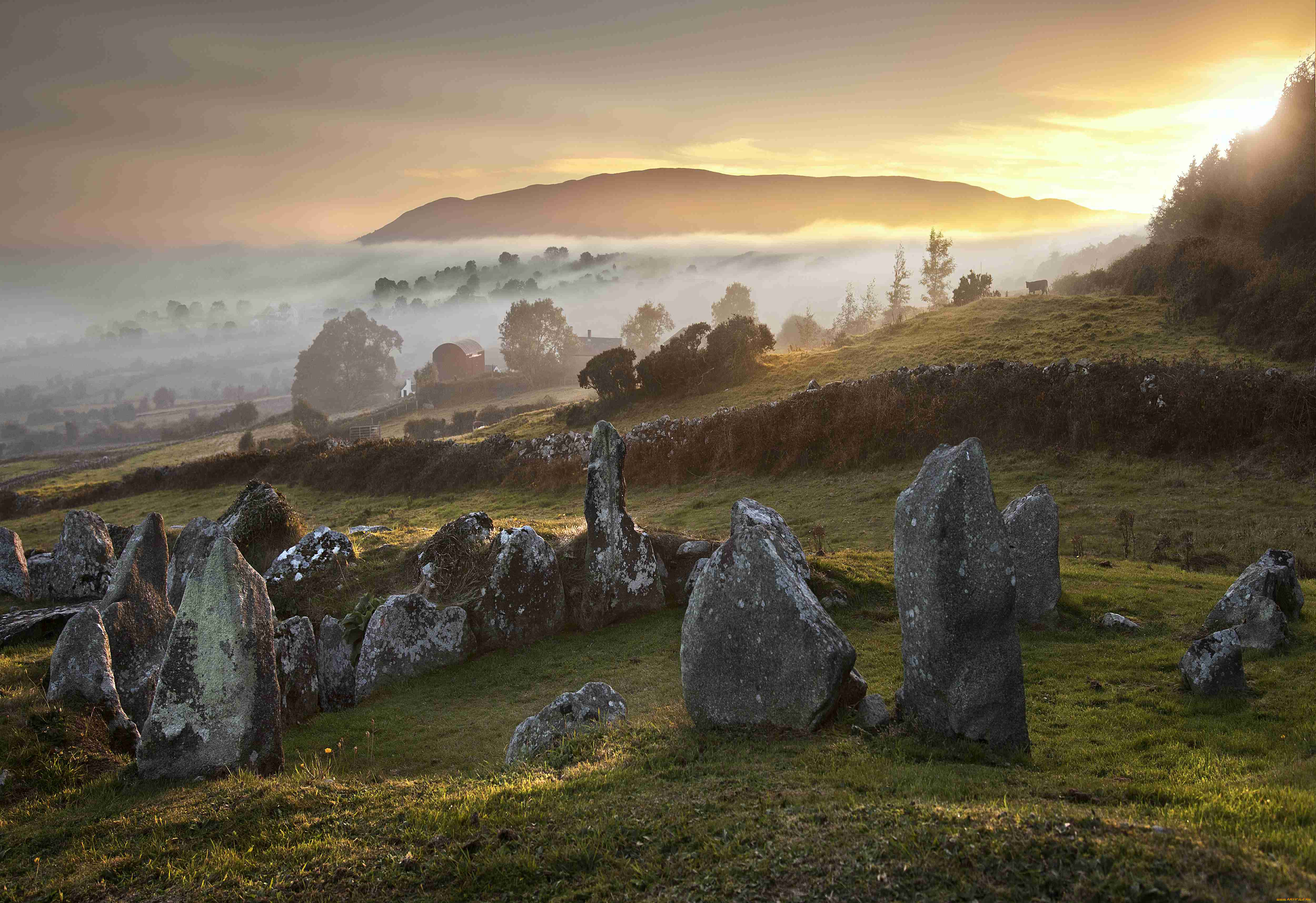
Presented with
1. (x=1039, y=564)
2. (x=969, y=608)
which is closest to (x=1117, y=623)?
(x=1039, y=564)

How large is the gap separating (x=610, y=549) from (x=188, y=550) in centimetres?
1018

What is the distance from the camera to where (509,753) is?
31.6 feet

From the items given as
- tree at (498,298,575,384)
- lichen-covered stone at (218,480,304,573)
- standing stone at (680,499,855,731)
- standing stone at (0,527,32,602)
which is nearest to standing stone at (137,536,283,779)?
standing stone at (680,499,855,731)

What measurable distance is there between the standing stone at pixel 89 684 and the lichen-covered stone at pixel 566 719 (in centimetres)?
513

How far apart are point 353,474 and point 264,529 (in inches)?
746

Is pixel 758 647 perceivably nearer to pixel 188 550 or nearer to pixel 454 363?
pixel 188 550

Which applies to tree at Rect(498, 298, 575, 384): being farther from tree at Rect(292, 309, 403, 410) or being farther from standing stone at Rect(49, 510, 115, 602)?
standing stone at Rect(49, 510, 115, 602)

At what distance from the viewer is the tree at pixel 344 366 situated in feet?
469

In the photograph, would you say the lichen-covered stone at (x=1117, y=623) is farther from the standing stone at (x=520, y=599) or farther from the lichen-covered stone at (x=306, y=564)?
the lichen-covered stone at (x=306, y=564)

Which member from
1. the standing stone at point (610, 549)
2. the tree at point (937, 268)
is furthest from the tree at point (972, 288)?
the standing stone at point (610, 549)

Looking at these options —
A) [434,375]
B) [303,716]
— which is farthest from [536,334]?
[303,716]

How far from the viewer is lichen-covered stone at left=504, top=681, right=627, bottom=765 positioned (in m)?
9.48

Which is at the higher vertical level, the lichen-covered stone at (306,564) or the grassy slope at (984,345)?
the grassy slope at (984,345)

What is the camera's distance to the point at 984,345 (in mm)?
39906
